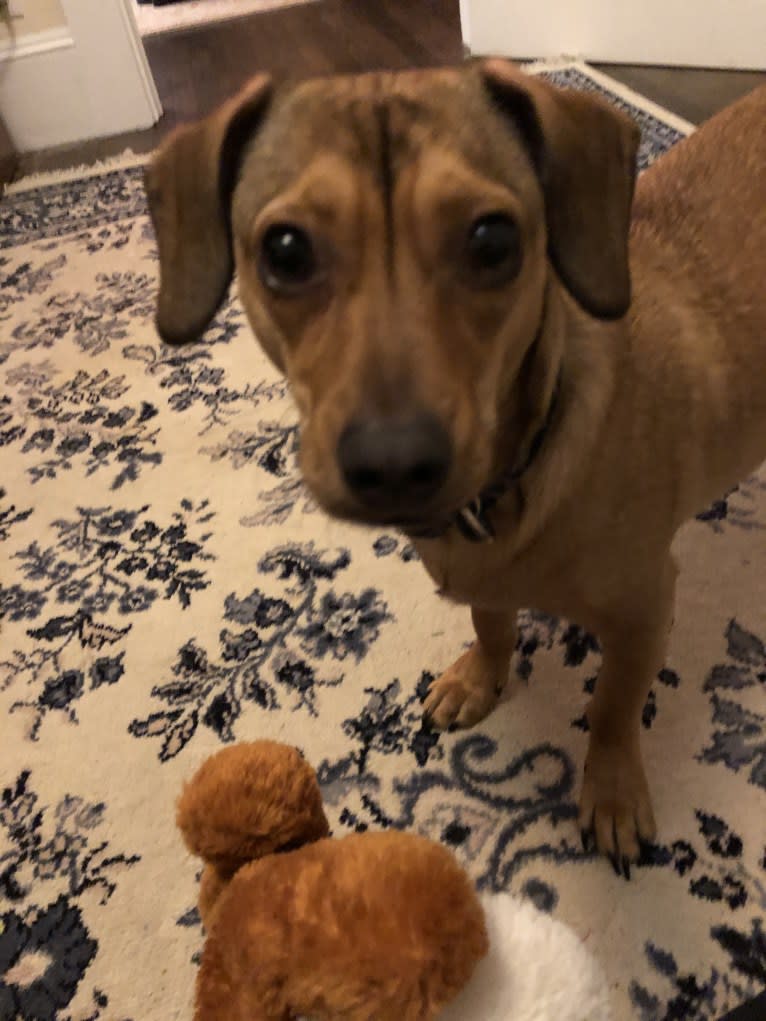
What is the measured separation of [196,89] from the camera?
3.89 m

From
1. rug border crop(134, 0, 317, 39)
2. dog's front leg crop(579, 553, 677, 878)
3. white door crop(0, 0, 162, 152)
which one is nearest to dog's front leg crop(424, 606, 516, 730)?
dog's front leg crop(579, 553, 677, 878)

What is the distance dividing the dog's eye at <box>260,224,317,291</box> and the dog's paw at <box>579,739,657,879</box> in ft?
2.50

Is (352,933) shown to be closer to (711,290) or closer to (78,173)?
(711,290)

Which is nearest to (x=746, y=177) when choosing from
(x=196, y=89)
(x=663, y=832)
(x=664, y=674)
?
(x=664, y=674)

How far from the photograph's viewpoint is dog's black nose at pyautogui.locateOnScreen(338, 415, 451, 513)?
735 millimetres

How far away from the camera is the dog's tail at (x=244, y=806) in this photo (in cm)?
84

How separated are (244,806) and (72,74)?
11.2ft

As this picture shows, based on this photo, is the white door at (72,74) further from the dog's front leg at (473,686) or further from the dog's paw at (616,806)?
the dog's paw at (616,806)

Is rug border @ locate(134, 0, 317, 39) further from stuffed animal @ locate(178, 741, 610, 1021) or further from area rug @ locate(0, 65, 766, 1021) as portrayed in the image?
stuffed animal @ locate(178, 741, 610, 1021)

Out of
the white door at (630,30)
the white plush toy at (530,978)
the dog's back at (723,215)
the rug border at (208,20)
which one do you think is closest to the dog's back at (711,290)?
the dog's back at (723,215)

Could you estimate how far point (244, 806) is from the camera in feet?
2.77

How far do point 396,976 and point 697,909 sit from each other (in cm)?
59

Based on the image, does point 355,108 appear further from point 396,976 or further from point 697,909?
point 697,909

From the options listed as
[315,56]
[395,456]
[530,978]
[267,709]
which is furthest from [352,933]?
[315,56]
